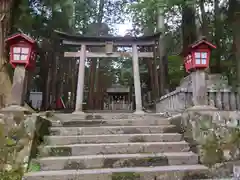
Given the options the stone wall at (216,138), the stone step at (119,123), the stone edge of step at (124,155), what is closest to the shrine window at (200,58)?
the stone wall at (216,138)

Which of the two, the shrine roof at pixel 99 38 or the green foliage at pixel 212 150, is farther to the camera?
the shrine roof at pixel 99 38

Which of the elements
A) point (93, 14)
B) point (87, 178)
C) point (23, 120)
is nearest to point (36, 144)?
point (23, 120)

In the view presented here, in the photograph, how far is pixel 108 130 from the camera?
4.83 m

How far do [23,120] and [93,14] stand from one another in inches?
567

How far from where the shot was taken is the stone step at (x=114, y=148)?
159 inches

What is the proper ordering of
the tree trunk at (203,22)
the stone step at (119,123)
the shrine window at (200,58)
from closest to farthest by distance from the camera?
1. the shrine window at (200,58)
2. the stone step at (119,123)
3. the tree trunk at (203,22)

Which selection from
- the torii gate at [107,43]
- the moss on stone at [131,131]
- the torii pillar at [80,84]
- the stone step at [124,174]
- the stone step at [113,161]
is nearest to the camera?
the stone step at [124,174]

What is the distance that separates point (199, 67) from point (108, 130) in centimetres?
242

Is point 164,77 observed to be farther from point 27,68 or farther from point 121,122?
point 27,68

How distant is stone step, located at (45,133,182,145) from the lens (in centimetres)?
438

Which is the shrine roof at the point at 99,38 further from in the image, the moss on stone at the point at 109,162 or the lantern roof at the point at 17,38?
the moss on stone at the point at 109,162

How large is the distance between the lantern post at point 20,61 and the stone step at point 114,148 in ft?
3.92

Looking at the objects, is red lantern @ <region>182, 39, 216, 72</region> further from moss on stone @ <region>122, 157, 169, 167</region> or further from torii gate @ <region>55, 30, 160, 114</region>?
torii gate @ <region>55, 30, 160, 114</region>

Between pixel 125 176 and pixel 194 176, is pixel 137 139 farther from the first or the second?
pixel 194 176
